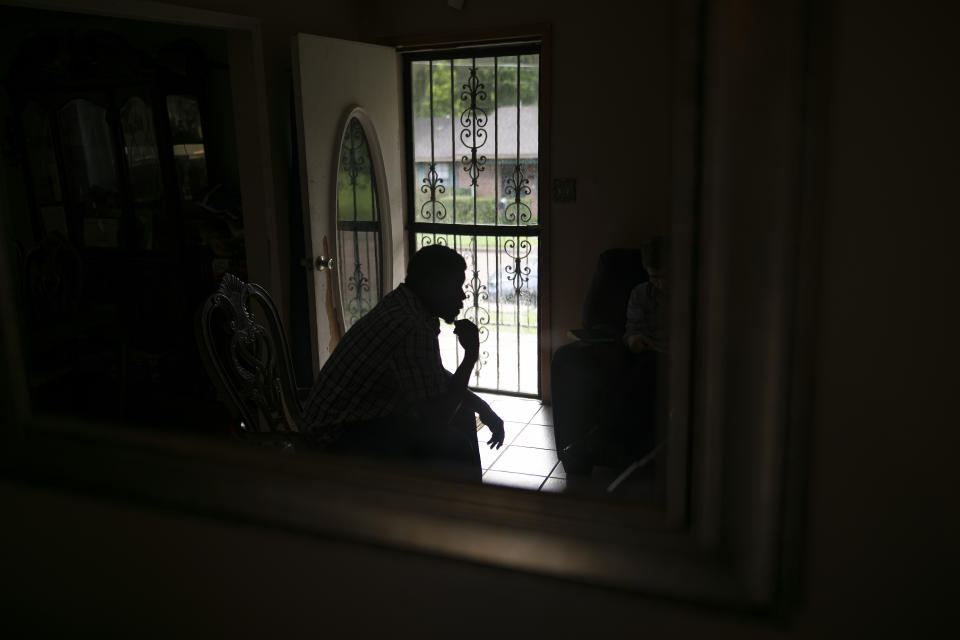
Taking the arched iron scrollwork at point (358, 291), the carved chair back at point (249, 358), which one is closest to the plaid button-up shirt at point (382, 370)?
the carved chair back at point (249, 358)

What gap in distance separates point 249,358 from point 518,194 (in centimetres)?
225

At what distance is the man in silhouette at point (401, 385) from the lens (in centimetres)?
192

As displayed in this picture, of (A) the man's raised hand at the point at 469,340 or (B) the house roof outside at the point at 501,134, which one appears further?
(B) the house roof outside at the point at 501,134

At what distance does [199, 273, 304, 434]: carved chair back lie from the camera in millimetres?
1822

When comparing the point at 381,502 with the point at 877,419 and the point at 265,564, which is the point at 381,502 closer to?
the point at 265,564

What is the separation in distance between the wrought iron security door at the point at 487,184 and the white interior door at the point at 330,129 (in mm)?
354

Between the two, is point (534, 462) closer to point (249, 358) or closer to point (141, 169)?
point (249, 358)

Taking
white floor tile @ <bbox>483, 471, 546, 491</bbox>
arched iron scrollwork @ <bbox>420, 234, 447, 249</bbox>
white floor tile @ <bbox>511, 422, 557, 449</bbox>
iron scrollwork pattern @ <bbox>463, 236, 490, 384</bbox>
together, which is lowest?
white floor tile @ <bbox>483, 471, 546, 491</bbox>

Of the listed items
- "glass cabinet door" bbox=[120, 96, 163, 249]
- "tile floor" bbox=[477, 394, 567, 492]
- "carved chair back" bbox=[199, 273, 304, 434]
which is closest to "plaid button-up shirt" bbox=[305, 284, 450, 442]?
"carved chair back" bbox=[199, 273, 304, 434]

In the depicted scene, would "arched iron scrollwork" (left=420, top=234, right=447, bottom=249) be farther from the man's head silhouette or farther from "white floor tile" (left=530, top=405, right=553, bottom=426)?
the man's head silhouette

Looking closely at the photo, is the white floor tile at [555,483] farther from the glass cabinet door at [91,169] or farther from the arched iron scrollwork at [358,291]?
the glass cabinet door at [91,169]

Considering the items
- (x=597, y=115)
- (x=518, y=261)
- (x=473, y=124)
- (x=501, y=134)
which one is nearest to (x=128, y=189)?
(x=473, y=124)

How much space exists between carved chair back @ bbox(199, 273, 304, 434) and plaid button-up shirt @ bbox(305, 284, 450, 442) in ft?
0.42

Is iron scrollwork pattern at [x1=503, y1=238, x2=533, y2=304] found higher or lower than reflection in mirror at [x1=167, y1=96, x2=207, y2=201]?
lower
